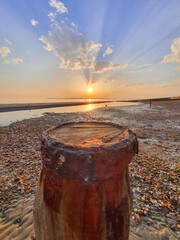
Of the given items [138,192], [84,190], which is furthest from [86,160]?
[138,192]

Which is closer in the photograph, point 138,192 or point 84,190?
point 84,190

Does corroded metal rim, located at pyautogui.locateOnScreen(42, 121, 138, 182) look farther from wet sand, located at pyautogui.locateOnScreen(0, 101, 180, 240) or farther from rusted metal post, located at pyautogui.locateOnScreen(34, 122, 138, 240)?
wet sand, located at pyautogui.locateOnScreen(0, 101, 180, 240)

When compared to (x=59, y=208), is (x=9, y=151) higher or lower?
lower

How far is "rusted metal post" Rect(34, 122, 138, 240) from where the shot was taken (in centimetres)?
80

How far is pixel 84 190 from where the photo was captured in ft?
2.77

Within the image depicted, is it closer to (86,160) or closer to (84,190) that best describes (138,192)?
(84,190)

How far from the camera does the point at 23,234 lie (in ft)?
6.90

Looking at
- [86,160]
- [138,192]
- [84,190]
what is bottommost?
[138,192]

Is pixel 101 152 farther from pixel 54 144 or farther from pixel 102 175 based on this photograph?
pixel 54 144

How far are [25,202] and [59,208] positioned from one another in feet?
8.54

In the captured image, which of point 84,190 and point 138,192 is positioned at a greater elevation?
point 84,190

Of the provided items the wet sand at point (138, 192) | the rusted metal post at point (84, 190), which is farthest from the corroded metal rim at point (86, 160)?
the wet sand at point (138, 192)

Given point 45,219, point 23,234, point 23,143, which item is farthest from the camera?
point 23,143

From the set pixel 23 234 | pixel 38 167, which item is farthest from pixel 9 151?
pixel 23 234
